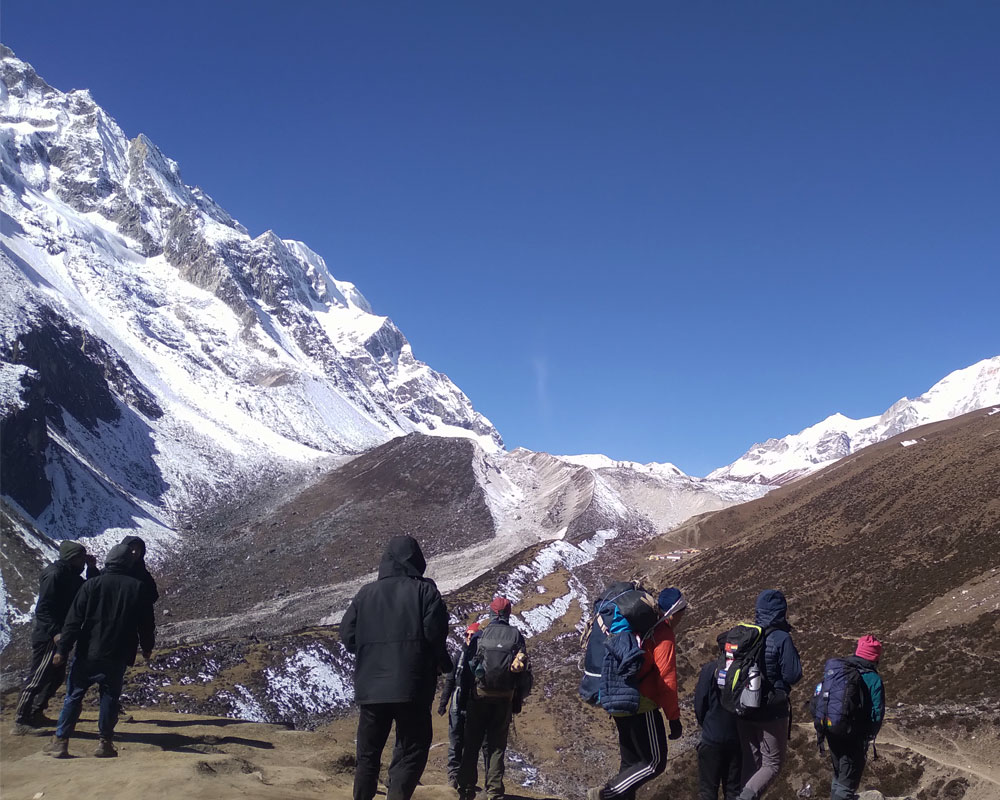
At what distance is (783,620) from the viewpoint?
6.52 meters

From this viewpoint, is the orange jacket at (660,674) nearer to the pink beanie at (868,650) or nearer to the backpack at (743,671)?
the backpack at (743,671)

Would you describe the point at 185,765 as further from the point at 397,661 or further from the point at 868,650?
the point at 868,650

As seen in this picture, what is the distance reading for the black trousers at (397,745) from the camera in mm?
5400

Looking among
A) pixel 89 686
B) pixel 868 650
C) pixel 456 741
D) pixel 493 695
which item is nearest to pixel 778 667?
pixel 868 650

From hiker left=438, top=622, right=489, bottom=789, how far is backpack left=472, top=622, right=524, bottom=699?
11.4 inches

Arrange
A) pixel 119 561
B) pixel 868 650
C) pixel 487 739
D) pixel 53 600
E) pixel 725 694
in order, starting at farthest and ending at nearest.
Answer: pixel 53 600, pixel 487 739, pixel 119 561, pixel 868 650, pixel 725 694

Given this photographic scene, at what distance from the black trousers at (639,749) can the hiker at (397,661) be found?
1562 mm

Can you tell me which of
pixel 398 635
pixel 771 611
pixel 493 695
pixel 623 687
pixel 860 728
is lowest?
pixel 860 728

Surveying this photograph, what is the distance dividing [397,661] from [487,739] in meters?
3.28

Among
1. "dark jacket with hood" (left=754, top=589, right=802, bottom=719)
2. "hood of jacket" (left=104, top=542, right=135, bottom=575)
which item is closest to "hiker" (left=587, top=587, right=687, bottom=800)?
"dark jacket with hood" (left=754, top=589, right=802, bottom=719)

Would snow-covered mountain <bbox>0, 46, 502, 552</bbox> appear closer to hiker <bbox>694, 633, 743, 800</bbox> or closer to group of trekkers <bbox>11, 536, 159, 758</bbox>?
group of trekkers <bbox>11, 536, 159, 758</bbox>

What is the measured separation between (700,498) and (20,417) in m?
73.3

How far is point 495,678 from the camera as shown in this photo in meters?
7.36

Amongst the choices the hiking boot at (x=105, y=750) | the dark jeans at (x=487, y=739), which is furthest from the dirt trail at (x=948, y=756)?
the hiking boot at (x=105, y=750)
